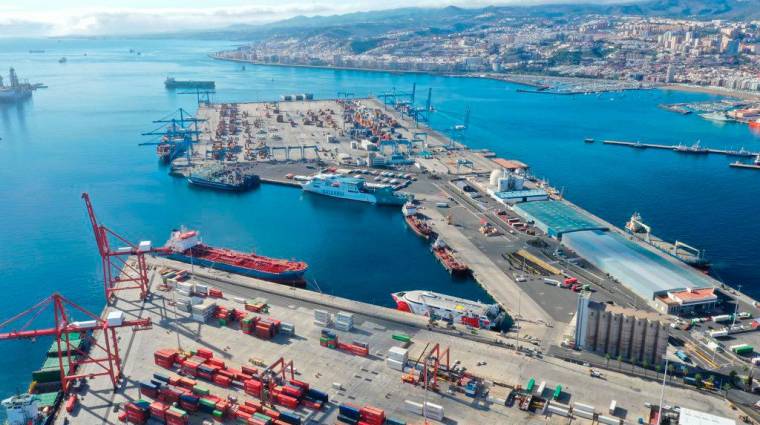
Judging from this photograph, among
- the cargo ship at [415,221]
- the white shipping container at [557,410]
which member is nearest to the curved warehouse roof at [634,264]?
the cargo ship at [415,221]

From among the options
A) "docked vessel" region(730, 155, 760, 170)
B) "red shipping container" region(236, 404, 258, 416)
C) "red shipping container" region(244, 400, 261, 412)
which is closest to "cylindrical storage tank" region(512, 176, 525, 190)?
"docked vessel" region(730, 155, 760, 170)

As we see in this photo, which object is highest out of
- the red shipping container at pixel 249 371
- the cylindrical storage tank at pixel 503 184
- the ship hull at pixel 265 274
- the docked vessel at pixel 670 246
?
the cylindrical storage tank at pixel 503 184

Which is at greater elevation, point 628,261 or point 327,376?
point 628,261

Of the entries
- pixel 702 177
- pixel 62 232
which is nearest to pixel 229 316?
pixel 62 232

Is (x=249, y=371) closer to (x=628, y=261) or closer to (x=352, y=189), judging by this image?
(x=628, y=261)

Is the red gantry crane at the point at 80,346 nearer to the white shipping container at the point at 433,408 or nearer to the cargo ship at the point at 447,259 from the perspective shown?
the white shipping container at the point at 433,408

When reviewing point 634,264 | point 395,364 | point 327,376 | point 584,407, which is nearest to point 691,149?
point 634,264
